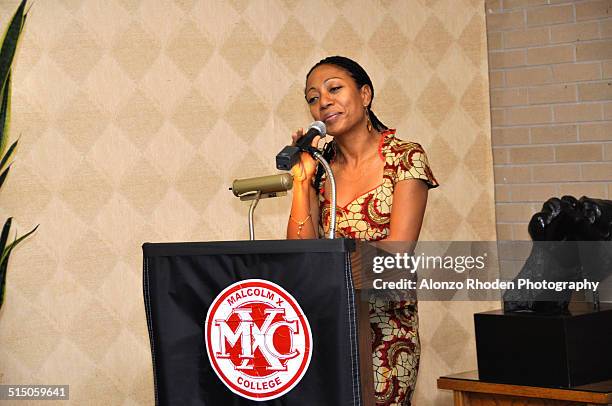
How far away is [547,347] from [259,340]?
1215 millimetres

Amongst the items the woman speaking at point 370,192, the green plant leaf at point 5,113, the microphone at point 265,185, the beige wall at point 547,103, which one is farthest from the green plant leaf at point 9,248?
the beige wall at point 547,103

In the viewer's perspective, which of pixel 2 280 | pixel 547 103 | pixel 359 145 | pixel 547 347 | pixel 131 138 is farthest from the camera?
pixel 547 103

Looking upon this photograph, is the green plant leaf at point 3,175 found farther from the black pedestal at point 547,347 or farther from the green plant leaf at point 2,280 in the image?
the black pedestal at point 547,347

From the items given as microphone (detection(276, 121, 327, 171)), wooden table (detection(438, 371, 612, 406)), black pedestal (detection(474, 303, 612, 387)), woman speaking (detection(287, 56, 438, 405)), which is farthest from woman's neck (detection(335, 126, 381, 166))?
wooden table (detection(438, 371, 612, 406))

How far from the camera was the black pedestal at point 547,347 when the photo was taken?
8.87ft

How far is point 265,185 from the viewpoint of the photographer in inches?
81.7

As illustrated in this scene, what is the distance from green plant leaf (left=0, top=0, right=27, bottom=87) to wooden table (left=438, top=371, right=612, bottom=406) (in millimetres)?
1901

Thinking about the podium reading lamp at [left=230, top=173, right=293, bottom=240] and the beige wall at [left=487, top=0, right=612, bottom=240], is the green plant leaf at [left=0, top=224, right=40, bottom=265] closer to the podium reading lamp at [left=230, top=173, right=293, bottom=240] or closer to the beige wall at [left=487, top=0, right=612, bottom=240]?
the podium reading lamp at [left=230, top=173, right=293, bottom=240]

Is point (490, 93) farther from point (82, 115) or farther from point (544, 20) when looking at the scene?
point (82, 115)

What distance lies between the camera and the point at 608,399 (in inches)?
103

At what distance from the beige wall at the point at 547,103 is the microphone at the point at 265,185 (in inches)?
85.6

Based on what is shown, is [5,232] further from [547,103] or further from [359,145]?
[547,103]

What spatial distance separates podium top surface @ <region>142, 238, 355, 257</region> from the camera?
1.86 m

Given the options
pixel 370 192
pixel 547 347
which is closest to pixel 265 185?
pixel 370 192
